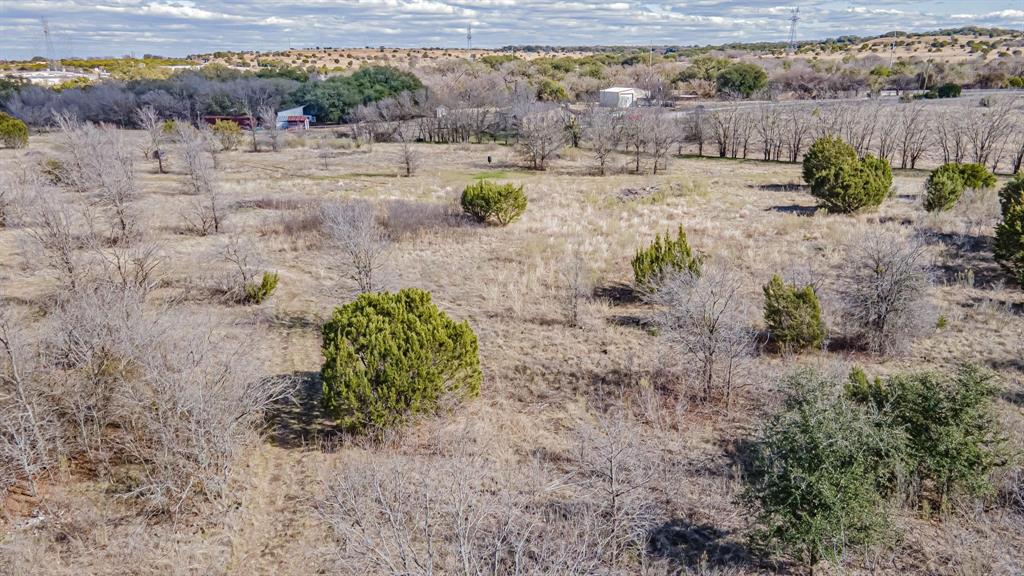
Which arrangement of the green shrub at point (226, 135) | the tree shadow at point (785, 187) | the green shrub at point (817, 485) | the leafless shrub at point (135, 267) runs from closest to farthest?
the green shrub at point (817, 485)
the leafless shrub at point (135, 267)
the tree shadow at point (785, 187)
the green shrub at point (226, 135)

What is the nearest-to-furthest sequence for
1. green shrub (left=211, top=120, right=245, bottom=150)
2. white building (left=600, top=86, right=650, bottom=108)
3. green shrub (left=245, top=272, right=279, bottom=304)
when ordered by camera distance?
1. green shrub (left=245, top=272, right=279, bottom=304)
2. green shrub (left=211, top=120, right=245, bottom=150)
3. white building (left=600, top=86, right=650, bottom=108)

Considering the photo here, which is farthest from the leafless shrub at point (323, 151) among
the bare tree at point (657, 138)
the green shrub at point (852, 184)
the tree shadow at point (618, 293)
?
the green shrub at point (852, 184)

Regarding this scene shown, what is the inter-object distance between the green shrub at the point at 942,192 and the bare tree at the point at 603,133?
55.3 feet

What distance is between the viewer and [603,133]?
3600 centimetres

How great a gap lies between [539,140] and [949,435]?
104ft

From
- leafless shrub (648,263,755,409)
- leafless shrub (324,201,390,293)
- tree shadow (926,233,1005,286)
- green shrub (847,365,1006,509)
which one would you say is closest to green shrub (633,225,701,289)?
leafless shrub (648,263,755,409)

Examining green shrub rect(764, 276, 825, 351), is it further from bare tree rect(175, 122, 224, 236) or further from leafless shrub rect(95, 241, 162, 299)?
bare tree rect(175, 122, 224, 236)

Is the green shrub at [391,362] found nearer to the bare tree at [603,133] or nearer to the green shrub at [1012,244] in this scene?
the green shrub at [1012,244]

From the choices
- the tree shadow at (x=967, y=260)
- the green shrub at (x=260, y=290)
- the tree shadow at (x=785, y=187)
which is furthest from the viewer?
the tree shadow at (x=785, y=187)

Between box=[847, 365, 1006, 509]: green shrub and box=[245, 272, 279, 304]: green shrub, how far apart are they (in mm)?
13787

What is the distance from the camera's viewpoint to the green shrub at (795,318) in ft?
41.6

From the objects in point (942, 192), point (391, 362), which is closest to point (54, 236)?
point (391, 362)

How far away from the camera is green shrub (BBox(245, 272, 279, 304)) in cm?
1581

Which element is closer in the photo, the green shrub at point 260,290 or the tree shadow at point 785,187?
the green shrub at point 260,290
